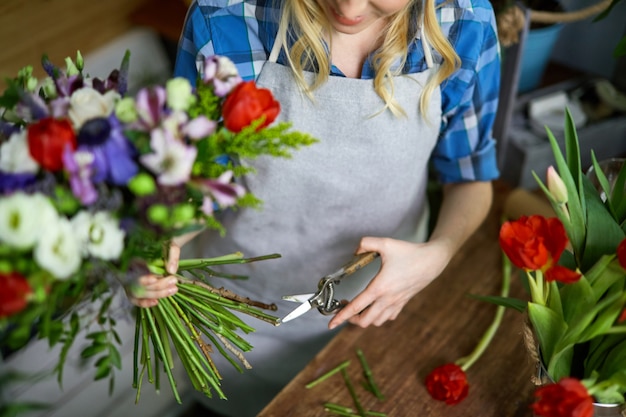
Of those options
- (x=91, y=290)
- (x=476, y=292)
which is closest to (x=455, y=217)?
(x=476, y=292)

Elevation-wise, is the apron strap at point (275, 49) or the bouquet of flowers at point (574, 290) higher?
the apron strap at point (275, 49)

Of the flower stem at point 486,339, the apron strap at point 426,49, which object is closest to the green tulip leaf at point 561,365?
the flower stem at point 486,339

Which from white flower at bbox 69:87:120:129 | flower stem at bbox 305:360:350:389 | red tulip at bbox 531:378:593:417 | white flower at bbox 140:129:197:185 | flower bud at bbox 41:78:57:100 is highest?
flower bud at bbox 41:78:57:100

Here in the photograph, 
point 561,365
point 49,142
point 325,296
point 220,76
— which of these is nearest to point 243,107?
point 220,76

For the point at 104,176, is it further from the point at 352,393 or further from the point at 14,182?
the point at 352,393

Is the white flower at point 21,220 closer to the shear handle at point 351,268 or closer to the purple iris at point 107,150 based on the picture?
the purple iris at point 107,150

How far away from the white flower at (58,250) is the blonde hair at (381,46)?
0.49 m

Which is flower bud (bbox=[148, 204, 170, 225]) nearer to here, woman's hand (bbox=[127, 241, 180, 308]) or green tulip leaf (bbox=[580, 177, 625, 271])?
woman's hand (bbox=[127, 241, 180, 308])

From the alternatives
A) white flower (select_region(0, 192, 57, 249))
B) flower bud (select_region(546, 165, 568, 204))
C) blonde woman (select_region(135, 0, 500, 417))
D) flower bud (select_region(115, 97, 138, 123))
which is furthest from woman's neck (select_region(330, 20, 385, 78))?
white flower (select_region(0, 192, 57, 249))

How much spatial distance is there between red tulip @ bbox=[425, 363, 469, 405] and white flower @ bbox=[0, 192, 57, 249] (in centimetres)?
64

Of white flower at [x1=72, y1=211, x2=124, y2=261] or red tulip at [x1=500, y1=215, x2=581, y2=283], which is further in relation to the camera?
red tulip at [x1=500, y1=215, x2=581, y2=283]

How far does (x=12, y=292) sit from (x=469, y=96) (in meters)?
0.74

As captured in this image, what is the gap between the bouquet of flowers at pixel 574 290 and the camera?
70cm

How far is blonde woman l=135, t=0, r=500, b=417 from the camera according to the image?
0.95m
